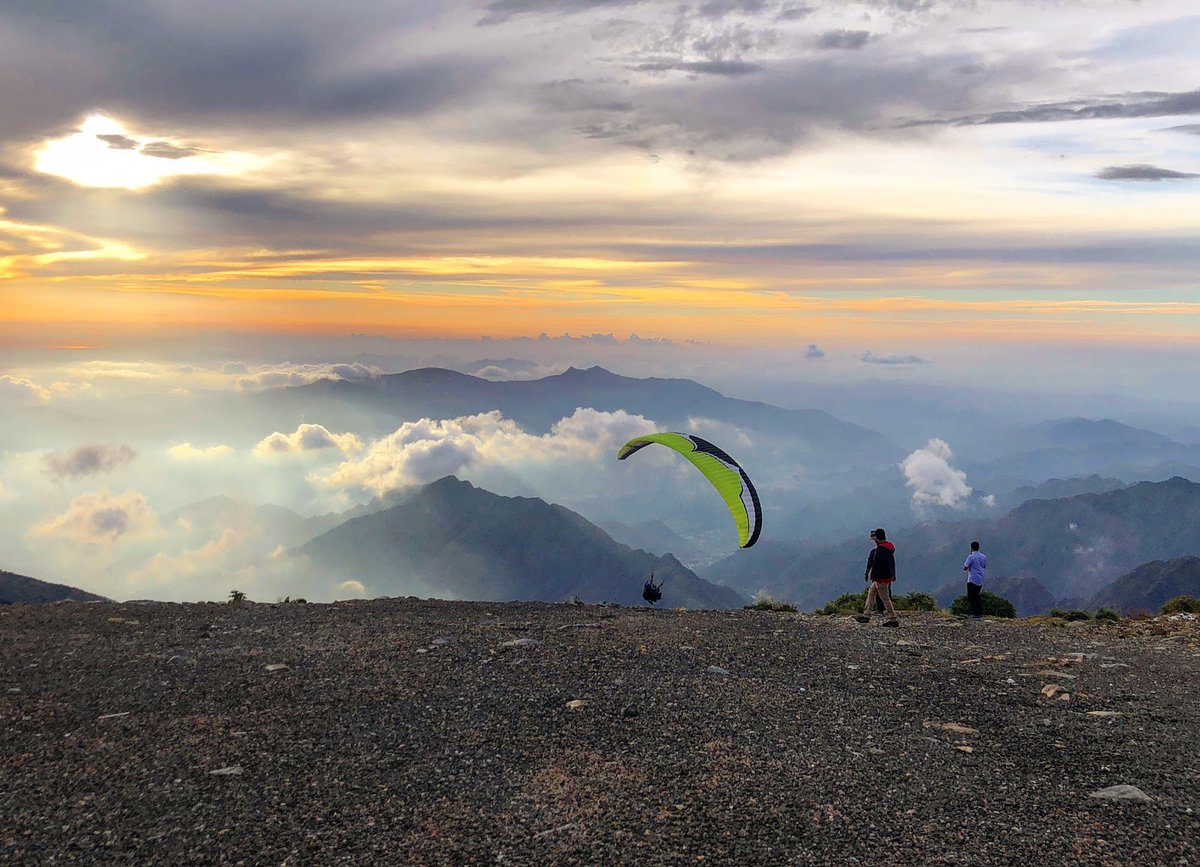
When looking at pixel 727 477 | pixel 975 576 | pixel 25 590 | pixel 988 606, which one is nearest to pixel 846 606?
pixel 975 576

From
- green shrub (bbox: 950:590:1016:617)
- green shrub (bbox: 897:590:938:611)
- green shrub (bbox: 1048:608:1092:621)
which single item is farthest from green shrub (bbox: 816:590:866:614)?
green shrub (bbox: 1048:608:1092:621)

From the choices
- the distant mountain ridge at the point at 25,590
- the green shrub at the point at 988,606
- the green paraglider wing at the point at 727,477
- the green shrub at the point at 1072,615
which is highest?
the green paraglider wing at the point at 727,477

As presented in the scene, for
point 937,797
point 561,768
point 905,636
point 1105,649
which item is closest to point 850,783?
point 937,797

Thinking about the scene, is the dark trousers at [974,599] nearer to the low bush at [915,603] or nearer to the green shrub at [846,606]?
the low bush at [915,603]

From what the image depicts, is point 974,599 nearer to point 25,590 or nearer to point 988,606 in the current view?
point 988,606

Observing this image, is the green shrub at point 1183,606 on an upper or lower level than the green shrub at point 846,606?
upper

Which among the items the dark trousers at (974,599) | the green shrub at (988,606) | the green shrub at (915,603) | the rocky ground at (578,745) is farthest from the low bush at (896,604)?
the rocky ground at (578,745)

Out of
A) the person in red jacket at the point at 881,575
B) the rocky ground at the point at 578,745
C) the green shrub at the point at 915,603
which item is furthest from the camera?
the green shrub at the point at 915,603
